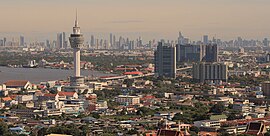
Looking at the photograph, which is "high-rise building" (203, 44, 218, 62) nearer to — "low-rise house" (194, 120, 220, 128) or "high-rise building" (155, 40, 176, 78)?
"high-rise building" (155, 40, 176, 78)

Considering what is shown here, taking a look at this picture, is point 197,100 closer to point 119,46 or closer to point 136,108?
point 136,108

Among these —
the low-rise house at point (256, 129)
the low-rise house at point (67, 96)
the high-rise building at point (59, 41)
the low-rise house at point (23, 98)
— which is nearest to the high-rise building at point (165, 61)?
the low-rise house at point (67, 96)

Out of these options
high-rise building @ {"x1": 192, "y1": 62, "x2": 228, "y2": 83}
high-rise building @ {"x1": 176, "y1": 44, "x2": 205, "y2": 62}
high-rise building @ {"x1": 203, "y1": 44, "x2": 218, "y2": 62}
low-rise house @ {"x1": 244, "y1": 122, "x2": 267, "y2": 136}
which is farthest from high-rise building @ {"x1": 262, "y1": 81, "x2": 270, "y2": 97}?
high-rise building @ {"x1": 176, "y1": 44, "x2": 205, "y2": 62}

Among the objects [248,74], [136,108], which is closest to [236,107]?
[136,108]

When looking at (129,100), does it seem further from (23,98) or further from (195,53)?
(195,53)

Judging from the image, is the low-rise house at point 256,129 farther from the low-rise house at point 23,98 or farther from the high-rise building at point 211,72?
the high-rise building at point 211,72

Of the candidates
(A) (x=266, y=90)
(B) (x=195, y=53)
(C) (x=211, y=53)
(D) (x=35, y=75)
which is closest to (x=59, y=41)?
(B) (x=195, y=53)
